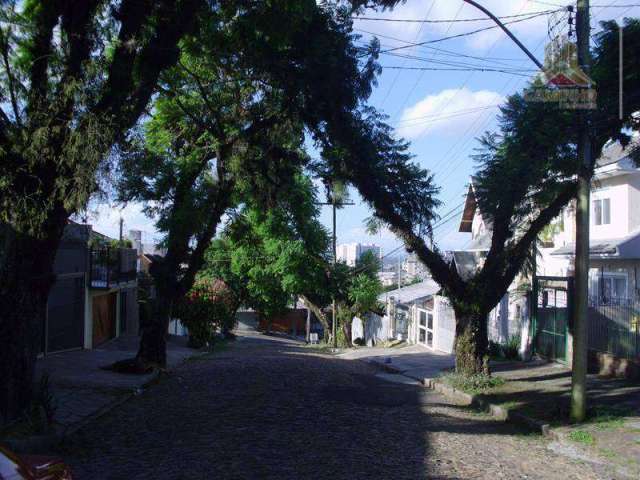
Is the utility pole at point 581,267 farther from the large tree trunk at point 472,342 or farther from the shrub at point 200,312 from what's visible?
the shrub at point 200,312

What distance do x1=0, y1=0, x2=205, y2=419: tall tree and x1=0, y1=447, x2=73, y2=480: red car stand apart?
18.0 ft

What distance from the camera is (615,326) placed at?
53.4ft

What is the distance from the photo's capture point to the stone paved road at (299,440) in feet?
27.1

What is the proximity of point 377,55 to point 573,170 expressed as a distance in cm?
497

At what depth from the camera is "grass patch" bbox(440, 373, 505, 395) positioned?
1575cm

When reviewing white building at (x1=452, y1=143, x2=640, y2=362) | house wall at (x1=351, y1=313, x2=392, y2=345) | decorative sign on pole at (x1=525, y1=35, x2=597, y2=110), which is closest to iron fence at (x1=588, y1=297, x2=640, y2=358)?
white building at (x1=452, y1=143, x2=640, y2=362)

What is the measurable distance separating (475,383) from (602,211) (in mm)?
12098

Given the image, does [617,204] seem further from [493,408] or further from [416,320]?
[416,320]

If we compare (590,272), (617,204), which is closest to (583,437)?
(617,204)

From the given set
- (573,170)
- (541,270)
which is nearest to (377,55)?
(573,170)

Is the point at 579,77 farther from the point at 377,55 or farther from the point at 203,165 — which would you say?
the point at 203,165

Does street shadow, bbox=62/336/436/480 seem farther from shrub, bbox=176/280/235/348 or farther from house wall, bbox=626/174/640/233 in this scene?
shrub, bbox=176/280/235/348

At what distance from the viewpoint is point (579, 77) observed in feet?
36.9

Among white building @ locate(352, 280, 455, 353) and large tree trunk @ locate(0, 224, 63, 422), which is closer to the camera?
large tree trunk @ locate(0, 224, 63, 422)
